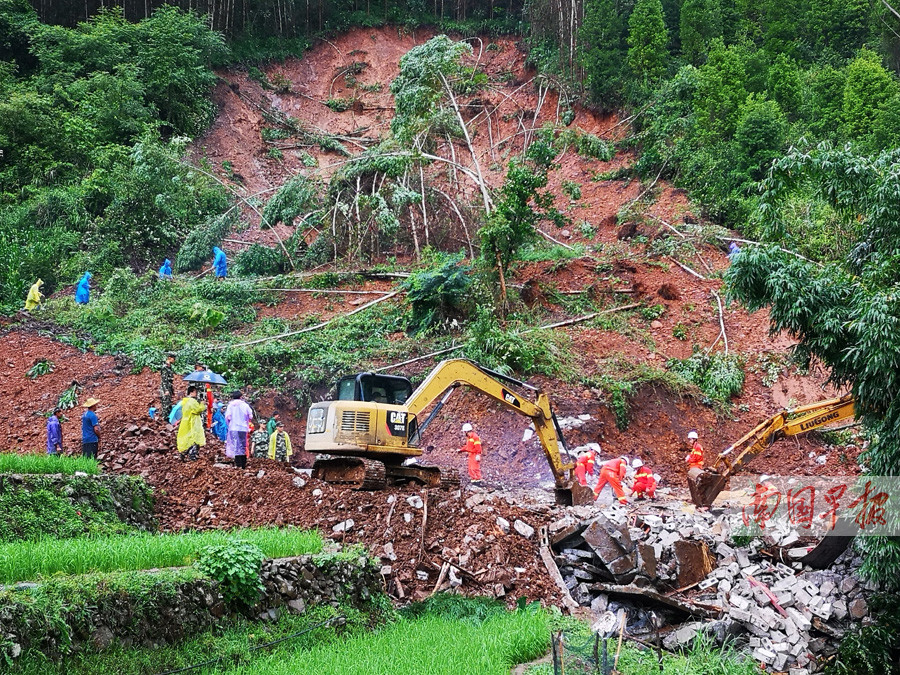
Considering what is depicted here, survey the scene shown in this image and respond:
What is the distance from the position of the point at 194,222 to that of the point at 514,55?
17.7 m

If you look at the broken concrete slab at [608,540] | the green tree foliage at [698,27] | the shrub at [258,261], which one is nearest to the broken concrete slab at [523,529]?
the broken concrete slab at [608,540]

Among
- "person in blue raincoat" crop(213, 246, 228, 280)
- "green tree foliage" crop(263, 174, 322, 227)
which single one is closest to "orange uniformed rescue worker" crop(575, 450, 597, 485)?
"person in blue raincoat" crop(213, 246, 228, 280)

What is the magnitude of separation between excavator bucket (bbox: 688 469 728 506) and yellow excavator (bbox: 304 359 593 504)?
5.52 ft

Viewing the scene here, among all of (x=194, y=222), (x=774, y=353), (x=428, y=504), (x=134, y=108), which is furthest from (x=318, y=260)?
(x=428, y=504)

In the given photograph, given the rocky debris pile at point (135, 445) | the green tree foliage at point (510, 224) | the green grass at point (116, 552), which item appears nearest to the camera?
the green grass at point (116, 552)

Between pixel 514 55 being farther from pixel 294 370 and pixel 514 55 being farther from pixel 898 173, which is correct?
pixel 898 173

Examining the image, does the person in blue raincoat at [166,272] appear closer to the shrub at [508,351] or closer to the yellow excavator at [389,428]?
the shrub at [508,351]

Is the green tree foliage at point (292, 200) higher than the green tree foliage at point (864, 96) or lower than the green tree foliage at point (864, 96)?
lower

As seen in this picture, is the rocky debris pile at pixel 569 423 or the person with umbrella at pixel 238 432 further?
the rocky debris pile at pixel 569 423

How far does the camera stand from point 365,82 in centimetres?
3788

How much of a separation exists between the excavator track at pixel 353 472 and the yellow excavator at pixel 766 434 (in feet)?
16.4

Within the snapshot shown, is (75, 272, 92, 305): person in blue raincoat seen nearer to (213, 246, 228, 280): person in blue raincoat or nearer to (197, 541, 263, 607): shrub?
(213, 246, 228, 280): person in blue raincoat

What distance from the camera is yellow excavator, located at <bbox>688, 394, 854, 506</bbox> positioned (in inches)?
470

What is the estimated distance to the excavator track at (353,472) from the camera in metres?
12.4
